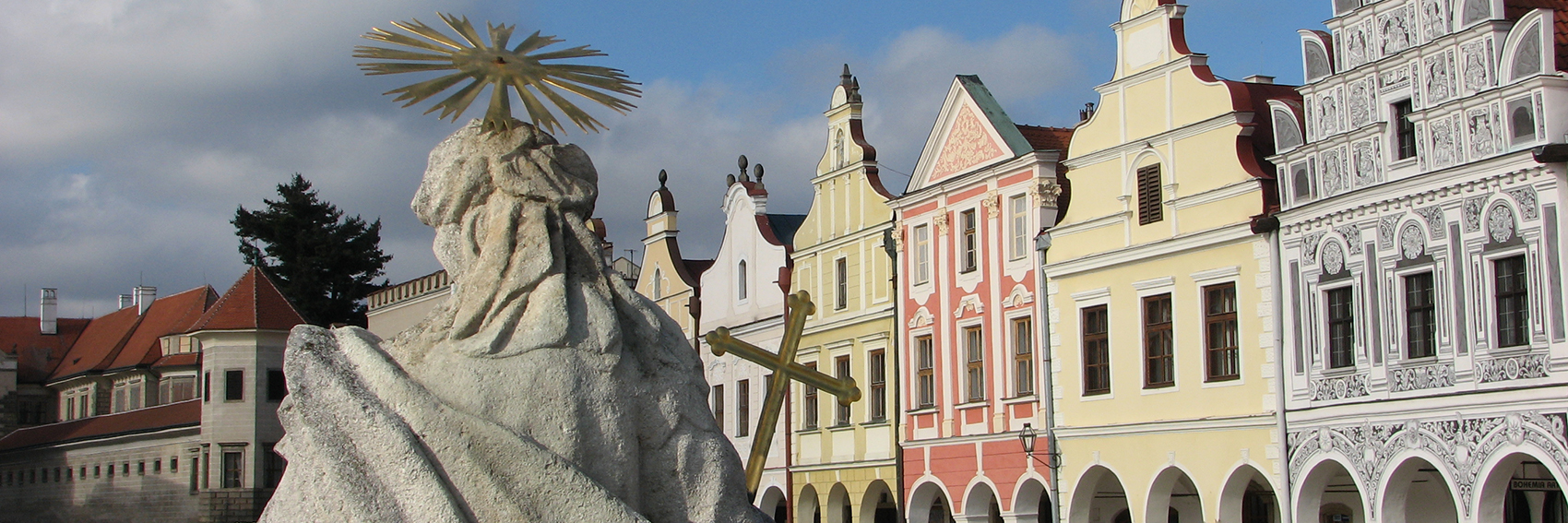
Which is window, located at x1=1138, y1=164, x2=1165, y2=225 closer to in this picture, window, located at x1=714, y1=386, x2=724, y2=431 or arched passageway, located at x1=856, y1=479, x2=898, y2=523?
arched passageway, located at x1=856, y1=479, x2=898, y2=523

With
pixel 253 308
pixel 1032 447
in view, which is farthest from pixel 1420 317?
pixel 253 308

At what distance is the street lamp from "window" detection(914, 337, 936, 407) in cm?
354

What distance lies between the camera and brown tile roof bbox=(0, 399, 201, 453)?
6159 cm

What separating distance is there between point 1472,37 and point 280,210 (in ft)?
169

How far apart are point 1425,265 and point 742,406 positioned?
62.7 feet

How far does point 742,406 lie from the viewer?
37.9m

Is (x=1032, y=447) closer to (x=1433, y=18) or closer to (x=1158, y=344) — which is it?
(x=1158, y=344)

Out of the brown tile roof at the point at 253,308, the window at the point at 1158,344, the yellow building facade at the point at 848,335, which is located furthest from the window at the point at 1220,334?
the brown tile roof at the point at 253,308

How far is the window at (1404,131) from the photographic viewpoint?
21.3 metres

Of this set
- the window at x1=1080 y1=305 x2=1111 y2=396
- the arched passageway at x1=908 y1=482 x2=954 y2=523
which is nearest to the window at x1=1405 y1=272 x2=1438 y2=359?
the window at x1=1080 y1=305 x2=1111 y2=396

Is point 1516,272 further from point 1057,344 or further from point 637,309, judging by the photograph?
point 637,309

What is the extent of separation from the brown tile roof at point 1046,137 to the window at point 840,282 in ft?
17.6

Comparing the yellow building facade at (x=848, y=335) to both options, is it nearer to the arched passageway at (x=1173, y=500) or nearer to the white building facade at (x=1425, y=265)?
the arched passageway at (x=1173, y=500)

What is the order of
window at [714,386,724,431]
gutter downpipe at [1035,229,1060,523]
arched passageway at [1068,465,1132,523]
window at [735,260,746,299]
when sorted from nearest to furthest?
arched passageway at [1068,465,1132,523]
gutter downpipe at [1035,229,1060,523]
window at [735,260,746,299]
window at [714,386,724,431]
